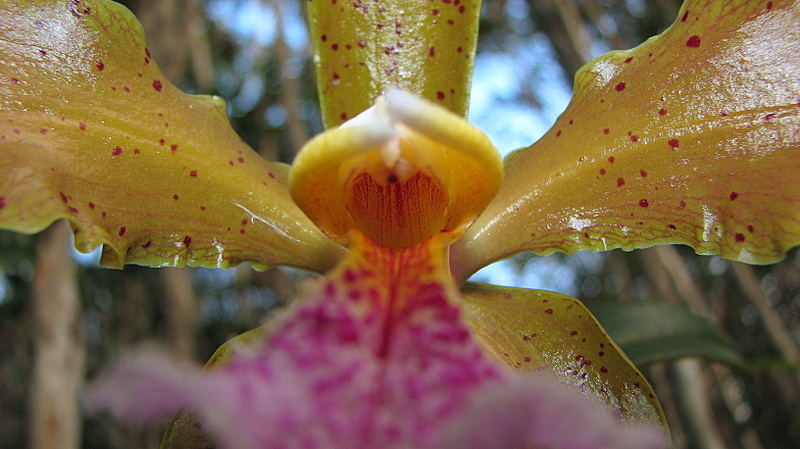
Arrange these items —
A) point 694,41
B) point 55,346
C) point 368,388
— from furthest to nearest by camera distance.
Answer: point 55,346 < point 694,41 < point 368,388

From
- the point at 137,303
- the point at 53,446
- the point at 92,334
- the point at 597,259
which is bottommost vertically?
the point at 92,334

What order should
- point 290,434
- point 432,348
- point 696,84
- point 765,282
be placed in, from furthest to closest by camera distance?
point 765,282, point 696,84, point 432,348, point 290,434

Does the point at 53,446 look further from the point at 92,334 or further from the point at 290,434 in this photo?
the point at 92,334

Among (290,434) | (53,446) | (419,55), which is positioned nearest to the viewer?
(290,434)

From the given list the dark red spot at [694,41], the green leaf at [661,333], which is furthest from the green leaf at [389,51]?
the green leaf at [661,333]

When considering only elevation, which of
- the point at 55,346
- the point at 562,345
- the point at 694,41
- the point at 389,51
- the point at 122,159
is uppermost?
the point at 694,41

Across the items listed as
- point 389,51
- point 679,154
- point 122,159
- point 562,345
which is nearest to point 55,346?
point 122,159

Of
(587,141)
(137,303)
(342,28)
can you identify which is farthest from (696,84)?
(137,303)

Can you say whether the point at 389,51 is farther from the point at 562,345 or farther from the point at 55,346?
the point at 55,346
